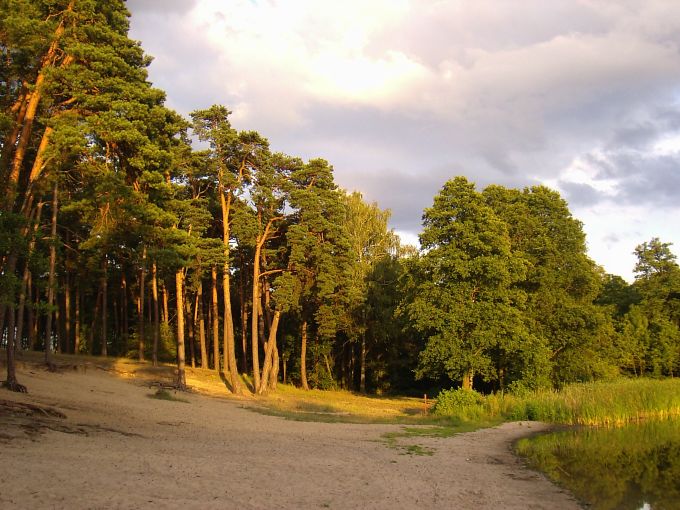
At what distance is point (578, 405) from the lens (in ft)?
89.9

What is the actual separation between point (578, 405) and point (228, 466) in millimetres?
21508

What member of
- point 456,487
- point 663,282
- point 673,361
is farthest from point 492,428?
point 663,282

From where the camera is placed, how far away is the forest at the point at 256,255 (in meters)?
19.8

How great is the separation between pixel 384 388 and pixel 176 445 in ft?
158

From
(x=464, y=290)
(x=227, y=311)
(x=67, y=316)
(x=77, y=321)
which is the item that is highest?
(x=464, y=290)

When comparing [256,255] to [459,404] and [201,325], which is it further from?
[459,404]

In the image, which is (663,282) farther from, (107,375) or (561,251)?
(107,375)

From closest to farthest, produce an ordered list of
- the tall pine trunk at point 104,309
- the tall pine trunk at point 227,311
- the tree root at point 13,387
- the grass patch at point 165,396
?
the tree root at point 13,387
the grass patch at point 165,396
the tall pine trunk at point 227,311
the tall pine trunk at point 104,309

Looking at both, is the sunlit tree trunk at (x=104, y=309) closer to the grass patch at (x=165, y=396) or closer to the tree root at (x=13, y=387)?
the grass patch at (x=165, y=396)

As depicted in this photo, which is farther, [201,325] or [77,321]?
[77,321]

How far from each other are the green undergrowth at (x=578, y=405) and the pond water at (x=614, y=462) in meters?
1.77

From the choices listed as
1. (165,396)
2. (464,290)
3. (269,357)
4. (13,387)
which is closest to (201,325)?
(269,357)

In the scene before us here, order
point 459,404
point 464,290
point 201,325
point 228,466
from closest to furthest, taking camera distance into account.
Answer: point 228,466 → point 459,404 → point 464,290 → point 201,325

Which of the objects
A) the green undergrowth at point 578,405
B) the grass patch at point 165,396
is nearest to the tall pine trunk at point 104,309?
the grass patch at point 165,396
